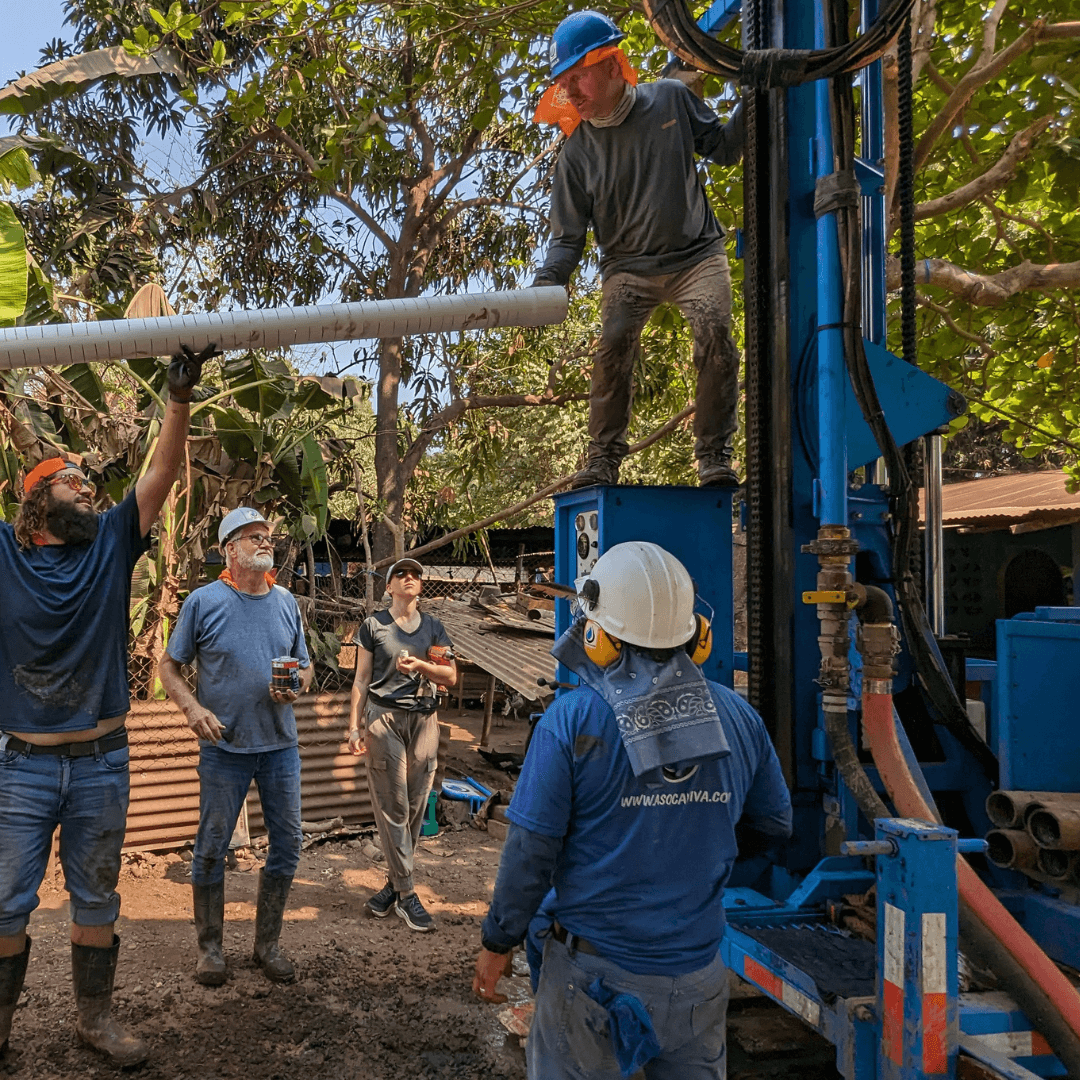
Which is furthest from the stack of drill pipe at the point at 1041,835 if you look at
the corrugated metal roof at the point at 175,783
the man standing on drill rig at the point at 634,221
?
the corrugated metal roof at the point at 175,783

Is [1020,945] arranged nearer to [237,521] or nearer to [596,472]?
[596,472]

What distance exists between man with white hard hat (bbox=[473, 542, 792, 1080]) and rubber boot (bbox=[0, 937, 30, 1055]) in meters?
2.36

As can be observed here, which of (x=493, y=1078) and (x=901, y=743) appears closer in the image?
(x=901, y=743)

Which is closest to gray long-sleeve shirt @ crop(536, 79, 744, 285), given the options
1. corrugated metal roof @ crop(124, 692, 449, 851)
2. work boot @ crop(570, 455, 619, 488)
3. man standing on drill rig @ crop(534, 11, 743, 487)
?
man standing on drill rig @ crop(534, 11, 743, 487)

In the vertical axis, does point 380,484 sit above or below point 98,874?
above

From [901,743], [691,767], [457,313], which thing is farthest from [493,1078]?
[457,313]

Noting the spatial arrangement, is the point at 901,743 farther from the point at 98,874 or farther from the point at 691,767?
the point at 98,874

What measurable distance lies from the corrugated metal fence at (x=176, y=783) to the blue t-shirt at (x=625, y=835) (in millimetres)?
5504

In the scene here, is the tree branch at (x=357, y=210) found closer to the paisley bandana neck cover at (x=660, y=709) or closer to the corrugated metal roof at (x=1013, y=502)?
the corrugated metal roof at (x=1013, y=502)

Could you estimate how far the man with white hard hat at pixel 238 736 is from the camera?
4758 millimetres

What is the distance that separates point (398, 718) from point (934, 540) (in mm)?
3583

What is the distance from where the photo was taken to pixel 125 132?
1277 centimetres

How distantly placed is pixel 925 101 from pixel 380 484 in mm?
6435

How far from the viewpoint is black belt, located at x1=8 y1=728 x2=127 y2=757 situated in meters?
3.69
